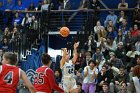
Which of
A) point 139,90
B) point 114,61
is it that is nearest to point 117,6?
point 114,61

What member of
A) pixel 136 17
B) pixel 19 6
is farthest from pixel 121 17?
pixel 19 6

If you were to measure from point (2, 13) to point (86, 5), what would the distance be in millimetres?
4416

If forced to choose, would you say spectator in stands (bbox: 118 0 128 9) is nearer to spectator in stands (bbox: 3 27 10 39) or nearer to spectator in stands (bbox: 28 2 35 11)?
spectator in stands (bbox: 28 2 35 11)

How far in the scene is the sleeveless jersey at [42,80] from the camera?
10812mm

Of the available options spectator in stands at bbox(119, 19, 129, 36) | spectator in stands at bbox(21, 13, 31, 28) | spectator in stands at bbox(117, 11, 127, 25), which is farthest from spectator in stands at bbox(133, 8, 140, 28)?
spectator in stands at bbox(21, 13, 31, 28)

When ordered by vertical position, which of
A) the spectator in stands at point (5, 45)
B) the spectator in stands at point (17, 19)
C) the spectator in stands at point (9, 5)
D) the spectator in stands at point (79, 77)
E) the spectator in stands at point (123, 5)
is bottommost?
the spectator in stands at point (79, 77)

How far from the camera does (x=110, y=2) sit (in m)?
25.5

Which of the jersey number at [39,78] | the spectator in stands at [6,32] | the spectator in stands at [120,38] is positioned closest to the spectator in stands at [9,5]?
the spectator in stands at [6,32]

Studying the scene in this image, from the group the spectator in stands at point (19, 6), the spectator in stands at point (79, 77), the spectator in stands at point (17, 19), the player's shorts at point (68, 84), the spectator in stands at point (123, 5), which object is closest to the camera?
the player's shorts at point (68, 84)

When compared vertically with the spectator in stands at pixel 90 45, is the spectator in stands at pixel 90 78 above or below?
below

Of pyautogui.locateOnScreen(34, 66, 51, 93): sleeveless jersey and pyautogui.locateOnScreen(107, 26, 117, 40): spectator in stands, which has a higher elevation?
pyautogui.locateOnScreen(34, 66, 51, 93): sleeveless jersey

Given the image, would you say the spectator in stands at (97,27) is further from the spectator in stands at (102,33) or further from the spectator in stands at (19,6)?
the spectator in stands at (19,6)

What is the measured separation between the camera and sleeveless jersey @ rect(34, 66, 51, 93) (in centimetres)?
1081

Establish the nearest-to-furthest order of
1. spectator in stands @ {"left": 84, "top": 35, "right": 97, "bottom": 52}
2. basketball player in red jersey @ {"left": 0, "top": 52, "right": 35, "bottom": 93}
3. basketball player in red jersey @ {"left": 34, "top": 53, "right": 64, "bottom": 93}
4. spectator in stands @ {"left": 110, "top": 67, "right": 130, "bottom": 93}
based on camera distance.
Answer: basketball player in red jersey @ {"left": 0, "top": 52, "right": 35, "bottom": 93} < basketball player in red jersey @ {"left": 34, "top": 53, "right": 64, "bottom": 93} < spectator in stands @ {"left": 110, "top": 67, "right": 130, "bottom": 93} < spectator in stands @ {"left": 84, "top": 35, "right": 97, "bottom": 52}
